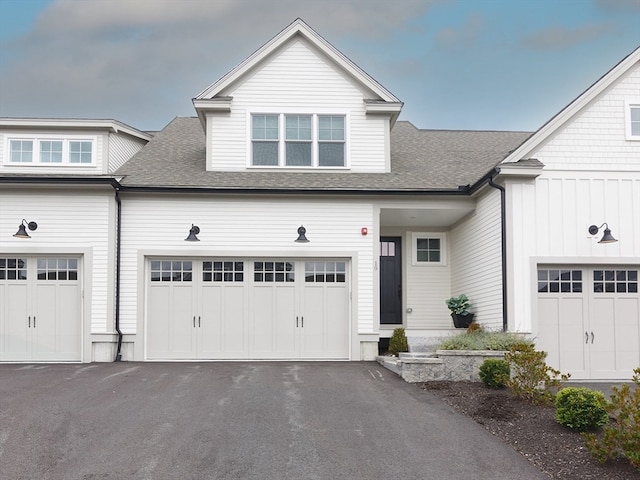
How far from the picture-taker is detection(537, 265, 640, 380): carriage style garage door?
45.5ft

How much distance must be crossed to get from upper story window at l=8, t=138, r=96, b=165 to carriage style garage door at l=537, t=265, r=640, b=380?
11552 mm

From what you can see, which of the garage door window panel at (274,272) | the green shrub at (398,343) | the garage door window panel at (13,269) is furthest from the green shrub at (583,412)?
the garage door window panel at (13,269)

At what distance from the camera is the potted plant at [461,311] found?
15680 millimetres

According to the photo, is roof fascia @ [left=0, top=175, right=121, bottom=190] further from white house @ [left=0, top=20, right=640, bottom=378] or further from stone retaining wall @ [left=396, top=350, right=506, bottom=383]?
stone retaining wall @ [left=396, top=350, right=506, bottom=383]

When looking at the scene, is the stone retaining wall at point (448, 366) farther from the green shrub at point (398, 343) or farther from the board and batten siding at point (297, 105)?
the board and batten siding at point (297, 105)

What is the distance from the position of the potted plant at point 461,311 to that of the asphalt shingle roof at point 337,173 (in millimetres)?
2613

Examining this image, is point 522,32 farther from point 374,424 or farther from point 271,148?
point 374,424

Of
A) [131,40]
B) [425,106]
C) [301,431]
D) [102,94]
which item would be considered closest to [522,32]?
[425,106]

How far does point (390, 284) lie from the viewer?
17891mm

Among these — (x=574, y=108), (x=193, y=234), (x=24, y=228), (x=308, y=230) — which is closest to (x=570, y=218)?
(x=574, y=108)

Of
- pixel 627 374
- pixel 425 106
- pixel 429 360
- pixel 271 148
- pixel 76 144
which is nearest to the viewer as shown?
pixel 429 360

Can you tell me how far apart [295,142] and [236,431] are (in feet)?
29.5

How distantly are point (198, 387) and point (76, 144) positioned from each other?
8923 mm

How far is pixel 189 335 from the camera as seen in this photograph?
15.4 metres
